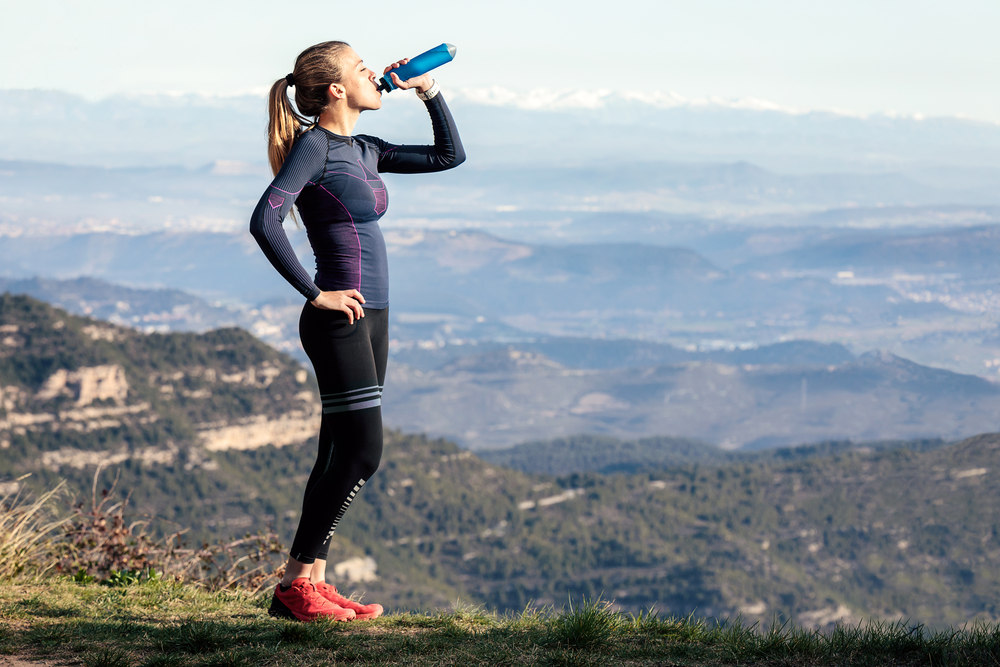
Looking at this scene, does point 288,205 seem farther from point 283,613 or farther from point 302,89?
point 283,613

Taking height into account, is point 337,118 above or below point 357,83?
below

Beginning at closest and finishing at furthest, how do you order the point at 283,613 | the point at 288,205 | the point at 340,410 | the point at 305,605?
the point at 288,205
the point at 340,410
the point at 305,605
the point at 283,613

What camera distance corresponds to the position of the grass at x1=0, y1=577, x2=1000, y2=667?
4980 millimetres

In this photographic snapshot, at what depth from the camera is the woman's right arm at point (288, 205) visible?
5.17 m

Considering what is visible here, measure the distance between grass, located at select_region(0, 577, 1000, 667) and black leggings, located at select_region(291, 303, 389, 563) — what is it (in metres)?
0.60

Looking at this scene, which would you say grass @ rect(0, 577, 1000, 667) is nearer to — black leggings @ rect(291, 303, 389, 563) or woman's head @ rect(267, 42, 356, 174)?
black leggings @ rect(291, 303, 389, 563)

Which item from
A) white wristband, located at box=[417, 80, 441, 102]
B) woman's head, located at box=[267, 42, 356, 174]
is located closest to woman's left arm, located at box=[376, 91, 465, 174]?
white wristband, located at box=[417, 80, 441, 102]

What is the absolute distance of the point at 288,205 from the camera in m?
5.25

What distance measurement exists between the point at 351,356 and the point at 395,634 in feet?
5.18

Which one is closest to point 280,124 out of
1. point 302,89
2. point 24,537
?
point 302,89

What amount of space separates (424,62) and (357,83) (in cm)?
50

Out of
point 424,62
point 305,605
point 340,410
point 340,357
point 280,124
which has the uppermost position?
point 424,62

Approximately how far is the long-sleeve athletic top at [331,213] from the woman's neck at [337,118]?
0.21 ft

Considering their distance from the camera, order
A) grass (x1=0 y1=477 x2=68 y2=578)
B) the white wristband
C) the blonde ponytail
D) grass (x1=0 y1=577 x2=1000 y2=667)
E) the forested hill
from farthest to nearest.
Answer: the forested hill
grass (x1=0 y1=477 x2=68 y2=578)
the white wristband
the blonde ponytail
grass (x1=0 y1=577 x2=1000 y2=667)
